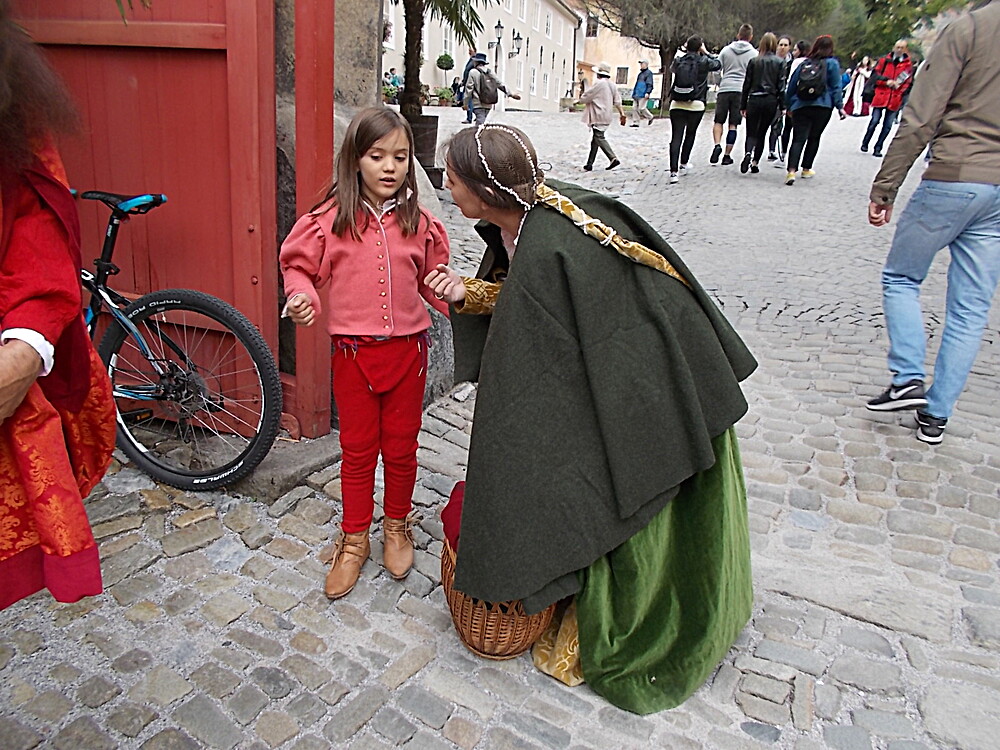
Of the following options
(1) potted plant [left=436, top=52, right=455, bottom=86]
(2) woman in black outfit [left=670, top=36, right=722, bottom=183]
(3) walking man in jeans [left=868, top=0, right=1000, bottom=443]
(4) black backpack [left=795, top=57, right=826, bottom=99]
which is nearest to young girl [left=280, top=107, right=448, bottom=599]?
(3) walking man in jeans [left=868, top=0, right=1000, bottom=443]

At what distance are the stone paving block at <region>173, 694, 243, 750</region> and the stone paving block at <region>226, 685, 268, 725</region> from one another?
3 centimetres

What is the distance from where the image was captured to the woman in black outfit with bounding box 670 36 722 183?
10.8m

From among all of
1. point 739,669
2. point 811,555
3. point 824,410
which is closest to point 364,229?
point 739,669

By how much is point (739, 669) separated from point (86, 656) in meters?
2.01

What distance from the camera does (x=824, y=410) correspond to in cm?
456

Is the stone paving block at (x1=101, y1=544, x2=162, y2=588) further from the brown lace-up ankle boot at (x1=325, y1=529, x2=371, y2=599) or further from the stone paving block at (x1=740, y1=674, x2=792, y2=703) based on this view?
the stone paving block at (x1=740, y1=674, x2=792, y2=703)

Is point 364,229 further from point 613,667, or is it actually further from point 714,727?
point 714,727

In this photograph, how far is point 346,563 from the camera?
286 cm

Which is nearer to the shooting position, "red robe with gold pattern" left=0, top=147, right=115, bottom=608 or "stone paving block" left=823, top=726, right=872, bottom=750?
"red robe with gold pattern" left=0, top=147, right=115, bottom=608

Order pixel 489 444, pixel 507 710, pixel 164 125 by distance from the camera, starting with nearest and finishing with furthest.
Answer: pixel 489 444 → pixel 507 710 → pixel 164 125

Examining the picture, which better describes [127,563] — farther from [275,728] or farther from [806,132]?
[806,132]

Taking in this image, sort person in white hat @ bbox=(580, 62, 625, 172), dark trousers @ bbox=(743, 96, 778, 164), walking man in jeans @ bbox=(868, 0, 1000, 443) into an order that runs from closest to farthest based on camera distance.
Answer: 1. walking man in jeans @ bbox=(868, 0, 1000, 443)
2. dark trousers @ bbox=(743, 96, 778, 164)
3. person in white hat @ bbox=(580, 62, 625, 172)

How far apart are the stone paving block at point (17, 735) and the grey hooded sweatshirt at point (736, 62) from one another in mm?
11723

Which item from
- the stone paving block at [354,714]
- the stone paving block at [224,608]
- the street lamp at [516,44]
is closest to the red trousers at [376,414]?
the stone paving block at [224,608]
